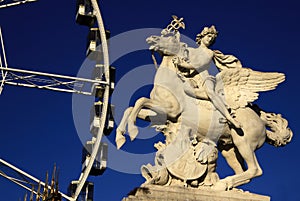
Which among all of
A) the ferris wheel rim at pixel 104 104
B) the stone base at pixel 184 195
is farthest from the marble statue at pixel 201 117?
the ferris wheel rim at pixel 104 104

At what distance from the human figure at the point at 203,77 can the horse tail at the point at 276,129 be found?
88 centimetres

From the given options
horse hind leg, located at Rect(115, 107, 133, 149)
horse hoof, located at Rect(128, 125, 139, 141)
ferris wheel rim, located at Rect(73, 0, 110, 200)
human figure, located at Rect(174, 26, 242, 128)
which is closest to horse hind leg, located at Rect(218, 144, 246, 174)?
human figure, located at Rect(174, 26, 242, 128)

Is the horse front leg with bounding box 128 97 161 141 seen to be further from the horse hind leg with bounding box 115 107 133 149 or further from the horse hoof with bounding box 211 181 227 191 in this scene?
the horse hoof with bounding box 211 181 227 191

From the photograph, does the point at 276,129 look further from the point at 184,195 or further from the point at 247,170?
the point at 184,195

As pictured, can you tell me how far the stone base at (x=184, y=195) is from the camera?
11469 mm

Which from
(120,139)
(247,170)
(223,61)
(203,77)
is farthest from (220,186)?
(223,61)

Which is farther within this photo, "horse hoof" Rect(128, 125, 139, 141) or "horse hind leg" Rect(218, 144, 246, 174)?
"horse hind leg" Rect(218, 144, 246, 174)

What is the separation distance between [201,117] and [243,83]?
1202mm

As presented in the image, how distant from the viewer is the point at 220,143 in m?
12.8

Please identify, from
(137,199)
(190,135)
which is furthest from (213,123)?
(137,199)

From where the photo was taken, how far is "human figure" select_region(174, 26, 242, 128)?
12578 millimetres

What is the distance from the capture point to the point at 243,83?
13172mm

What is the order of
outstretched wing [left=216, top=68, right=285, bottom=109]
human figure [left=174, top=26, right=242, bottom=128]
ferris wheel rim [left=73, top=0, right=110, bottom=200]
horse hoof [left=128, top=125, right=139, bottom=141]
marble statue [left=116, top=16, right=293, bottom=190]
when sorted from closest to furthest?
horse hoof [left=128, top=125, right=139, bottom=141] < marble statue [left=116, top=16, right=293, bottom=190] < human figure [left=174, top=26, right=242, bottom=128] < outstretched wing [left=216, top=68, right=285, bottom=109] < ferris wheel rim [left=73, top=0, right=110, bottom=200]

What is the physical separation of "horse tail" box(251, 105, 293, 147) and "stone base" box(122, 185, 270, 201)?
1357mm
